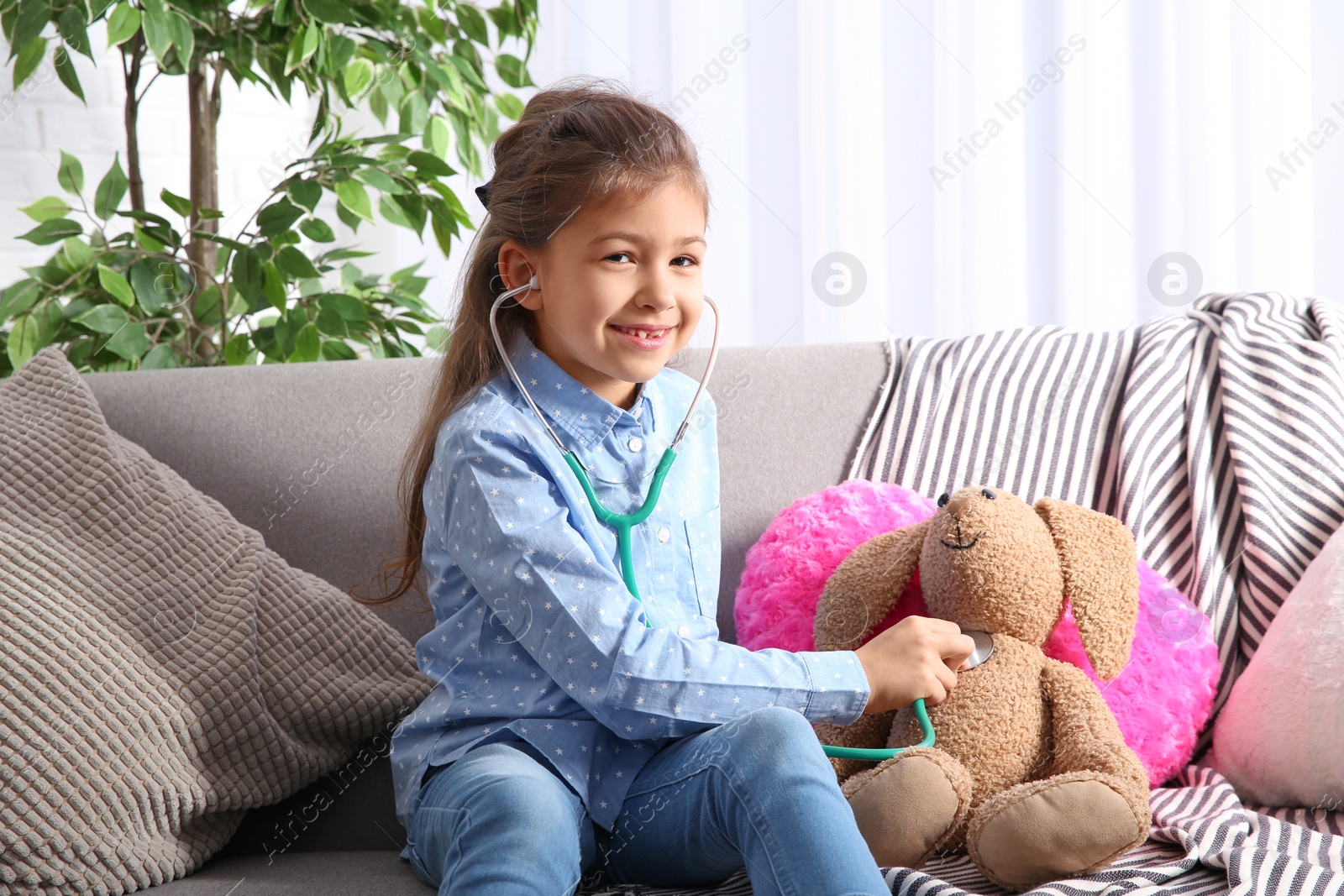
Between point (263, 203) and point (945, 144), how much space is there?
44.4 inches

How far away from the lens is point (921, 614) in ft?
3.38

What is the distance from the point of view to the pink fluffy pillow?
1013mm

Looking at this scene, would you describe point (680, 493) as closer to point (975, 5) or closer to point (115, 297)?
point (115, 297)

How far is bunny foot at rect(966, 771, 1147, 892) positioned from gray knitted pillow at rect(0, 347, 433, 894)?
0.58 m

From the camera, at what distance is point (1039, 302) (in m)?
1.88

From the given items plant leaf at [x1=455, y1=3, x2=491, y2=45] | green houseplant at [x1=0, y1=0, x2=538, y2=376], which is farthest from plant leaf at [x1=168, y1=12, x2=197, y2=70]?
plant leaf at [x1=455, y1=3, x2=491, y2=45]

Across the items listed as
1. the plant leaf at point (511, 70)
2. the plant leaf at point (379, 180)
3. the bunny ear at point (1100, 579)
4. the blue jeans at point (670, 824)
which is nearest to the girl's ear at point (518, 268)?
the blue jeans at point (670, 824)

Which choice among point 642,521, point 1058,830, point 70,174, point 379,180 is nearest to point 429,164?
point 379,180

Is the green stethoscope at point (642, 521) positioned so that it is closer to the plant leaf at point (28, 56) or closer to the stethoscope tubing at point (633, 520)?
the stethoscope tubing at point (633, 520)

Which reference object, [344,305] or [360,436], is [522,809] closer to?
[360,436]

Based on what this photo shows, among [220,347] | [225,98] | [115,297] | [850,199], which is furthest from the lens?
[225,98]

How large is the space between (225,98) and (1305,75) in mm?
1965

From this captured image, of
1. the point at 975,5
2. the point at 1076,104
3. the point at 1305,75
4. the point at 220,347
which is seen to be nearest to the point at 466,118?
the point at 220,347

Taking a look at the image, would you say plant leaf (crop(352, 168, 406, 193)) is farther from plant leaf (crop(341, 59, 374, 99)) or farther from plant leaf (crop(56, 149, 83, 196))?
plant leaf (crop(56, 149, 83, 196))
